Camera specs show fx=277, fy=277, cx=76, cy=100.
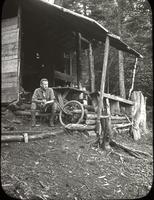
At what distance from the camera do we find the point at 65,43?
1538cm

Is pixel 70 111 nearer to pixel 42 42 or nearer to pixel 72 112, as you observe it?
pixel 72 112

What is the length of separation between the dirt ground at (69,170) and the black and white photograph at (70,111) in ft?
0.07

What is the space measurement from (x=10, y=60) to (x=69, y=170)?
18.1ft

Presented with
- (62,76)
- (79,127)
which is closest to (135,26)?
(62,76)

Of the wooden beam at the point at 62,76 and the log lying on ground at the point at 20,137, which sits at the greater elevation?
the wooden beam at the point at 62,76

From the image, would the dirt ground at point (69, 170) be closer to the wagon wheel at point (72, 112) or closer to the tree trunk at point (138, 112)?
the wagon wheel at point (72, 112)

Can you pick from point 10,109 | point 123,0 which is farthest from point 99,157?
point 123,0

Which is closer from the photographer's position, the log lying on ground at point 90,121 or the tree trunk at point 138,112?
the log lying on ground at point 90,121

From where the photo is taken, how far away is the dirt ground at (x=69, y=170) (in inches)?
198

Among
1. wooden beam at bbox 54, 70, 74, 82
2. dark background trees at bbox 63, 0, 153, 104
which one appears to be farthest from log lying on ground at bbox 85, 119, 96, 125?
dark background trees at bbox 63, 0, 153, 104

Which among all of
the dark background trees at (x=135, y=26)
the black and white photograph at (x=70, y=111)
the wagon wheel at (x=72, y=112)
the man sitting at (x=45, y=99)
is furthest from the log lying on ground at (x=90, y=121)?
the dark background trees at (x=135, y=26)

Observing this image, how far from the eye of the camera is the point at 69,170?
6.16m

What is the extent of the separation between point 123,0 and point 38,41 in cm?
550

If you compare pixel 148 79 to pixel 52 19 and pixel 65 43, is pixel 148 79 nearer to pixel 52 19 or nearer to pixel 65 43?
pixel 65 43
